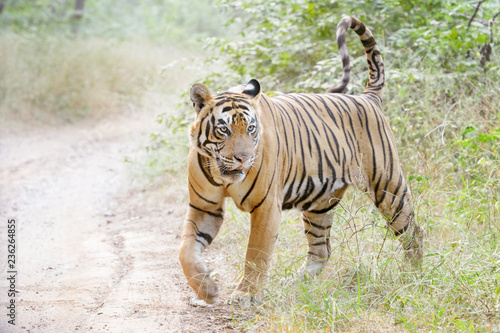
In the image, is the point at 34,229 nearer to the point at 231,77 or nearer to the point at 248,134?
the point at 231,77

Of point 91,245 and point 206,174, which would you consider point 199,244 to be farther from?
point 91,245

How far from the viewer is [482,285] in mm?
2996

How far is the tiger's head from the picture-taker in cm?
313

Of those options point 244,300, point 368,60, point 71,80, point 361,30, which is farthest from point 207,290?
point 71,80

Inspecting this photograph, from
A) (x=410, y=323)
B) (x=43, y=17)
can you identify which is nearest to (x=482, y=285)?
(x=410, y=323)

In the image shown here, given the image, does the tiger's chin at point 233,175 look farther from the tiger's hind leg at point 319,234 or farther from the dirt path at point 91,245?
the tiger's hind leg at point 319,234

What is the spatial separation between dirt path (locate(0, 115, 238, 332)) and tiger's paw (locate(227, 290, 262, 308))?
102 millimetres

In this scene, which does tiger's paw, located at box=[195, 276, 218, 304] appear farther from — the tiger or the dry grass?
the dry grass

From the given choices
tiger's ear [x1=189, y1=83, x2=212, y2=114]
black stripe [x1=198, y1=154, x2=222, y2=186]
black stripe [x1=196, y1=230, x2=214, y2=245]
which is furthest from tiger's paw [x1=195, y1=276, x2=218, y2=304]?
tiger's ear [x1=189, y1=83, x2=212, y2=114]

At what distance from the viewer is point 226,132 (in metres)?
3.17

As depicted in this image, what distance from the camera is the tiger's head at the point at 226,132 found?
3131mm

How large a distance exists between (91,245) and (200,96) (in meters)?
2.41

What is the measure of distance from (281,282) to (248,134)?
944mm

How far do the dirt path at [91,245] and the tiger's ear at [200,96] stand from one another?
127 cm
